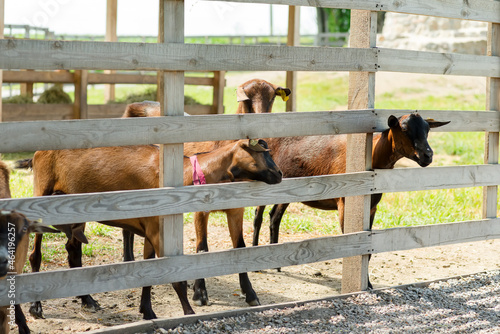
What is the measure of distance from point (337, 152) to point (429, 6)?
1.86 m

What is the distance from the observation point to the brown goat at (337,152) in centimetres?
503

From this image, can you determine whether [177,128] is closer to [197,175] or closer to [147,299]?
[197,175]

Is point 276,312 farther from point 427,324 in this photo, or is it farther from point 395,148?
point 395,148

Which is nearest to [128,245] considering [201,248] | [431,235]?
[201,248]

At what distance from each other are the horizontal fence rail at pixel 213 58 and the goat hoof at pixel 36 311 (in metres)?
2.14

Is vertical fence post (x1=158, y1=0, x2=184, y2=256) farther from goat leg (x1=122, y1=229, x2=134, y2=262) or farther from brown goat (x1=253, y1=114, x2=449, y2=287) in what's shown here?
brown goat (x1=253, y1=114, x2=449, y2=287)

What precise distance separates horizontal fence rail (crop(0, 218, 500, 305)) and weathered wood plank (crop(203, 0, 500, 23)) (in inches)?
73.8

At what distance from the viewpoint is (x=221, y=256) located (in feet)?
14.1

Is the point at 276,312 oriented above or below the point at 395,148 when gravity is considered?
below

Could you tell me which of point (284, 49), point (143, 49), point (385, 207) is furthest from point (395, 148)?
point (385, 207)

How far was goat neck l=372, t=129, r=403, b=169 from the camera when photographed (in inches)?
211

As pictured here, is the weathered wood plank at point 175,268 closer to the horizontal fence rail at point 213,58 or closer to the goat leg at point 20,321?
the goat leg at point 20,321

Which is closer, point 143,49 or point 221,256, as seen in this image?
point 143,49

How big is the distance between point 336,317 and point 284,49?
2106 mm
